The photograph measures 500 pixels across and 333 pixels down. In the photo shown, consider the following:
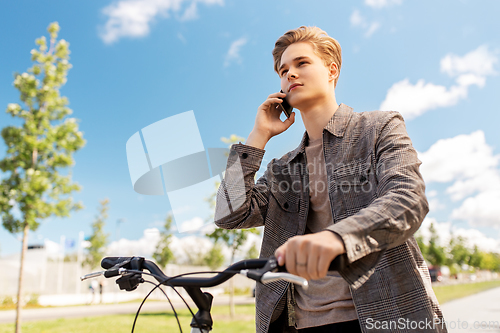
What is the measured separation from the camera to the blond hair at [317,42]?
2.07 metres

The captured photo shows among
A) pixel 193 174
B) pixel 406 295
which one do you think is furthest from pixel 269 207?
pixel 406 295

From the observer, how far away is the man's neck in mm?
1974

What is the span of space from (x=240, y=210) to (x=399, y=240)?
0.89 metres

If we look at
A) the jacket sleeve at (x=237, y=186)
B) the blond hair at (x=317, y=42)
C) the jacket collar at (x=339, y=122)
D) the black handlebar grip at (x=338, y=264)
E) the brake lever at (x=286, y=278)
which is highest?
the blond hair at (x=317, y=42)

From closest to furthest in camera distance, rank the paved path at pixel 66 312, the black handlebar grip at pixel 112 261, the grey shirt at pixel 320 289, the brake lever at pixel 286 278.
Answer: the brake lever at pixel 286 278 → the black handlebar grip at pixel 112 261 → the grey shirt at pixel 320 289 → the paved path at pixel 66 312

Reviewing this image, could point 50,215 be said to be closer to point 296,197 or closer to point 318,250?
point 296,197

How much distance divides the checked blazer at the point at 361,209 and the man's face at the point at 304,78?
0.16 meters

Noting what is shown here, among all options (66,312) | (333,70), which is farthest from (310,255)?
(66,312)

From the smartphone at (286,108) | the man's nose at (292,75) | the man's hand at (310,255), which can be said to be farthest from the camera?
the smartphone at (286,108)

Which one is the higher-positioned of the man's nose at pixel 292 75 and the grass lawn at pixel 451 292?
the man's nose at pixel 292 75

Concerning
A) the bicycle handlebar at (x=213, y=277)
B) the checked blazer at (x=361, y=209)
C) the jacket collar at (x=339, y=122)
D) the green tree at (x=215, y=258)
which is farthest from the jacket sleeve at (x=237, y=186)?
the green tree at (x=215, y=258)

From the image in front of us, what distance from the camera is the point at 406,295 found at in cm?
140

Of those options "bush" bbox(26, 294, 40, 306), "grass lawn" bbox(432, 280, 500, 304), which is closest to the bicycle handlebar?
"grass lawn" bbox(432, 280, 500, 304)

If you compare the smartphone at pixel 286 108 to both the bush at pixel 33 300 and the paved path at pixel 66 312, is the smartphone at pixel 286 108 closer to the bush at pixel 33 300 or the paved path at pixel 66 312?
the paved path at pixel 66 312
